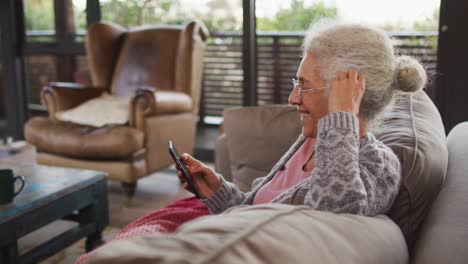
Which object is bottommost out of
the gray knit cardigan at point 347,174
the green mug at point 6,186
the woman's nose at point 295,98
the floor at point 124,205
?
the floor at point 124,205

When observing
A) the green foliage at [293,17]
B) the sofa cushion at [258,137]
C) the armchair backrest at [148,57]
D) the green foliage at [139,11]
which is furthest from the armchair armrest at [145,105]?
the green foliage at [139,11]

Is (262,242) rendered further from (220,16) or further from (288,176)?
(220,16)

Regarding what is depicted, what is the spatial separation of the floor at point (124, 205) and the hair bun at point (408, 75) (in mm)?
1689

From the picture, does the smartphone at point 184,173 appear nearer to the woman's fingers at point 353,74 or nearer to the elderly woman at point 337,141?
the elderly woman at point 337,141

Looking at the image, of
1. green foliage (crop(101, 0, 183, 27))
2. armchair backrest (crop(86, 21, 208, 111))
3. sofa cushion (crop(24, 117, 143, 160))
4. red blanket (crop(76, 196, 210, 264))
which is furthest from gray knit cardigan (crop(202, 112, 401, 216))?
green foliage (crop(101, 0, 183, 27))

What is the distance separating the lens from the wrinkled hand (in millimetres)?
993

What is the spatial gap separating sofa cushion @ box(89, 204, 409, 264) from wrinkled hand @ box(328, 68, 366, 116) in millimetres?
342

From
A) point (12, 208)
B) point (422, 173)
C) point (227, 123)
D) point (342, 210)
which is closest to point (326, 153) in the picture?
point (342, 210)

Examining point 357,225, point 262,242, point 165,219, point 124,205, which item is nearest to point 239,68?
point 124,205

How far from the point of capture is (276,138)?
1718 mm

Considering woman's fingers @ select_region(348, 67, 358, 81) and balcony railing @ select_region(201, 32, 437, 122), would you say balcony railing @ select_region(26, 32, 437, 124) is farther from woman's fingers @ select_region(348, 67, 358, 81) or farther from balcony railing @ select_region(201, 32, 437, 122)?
woman's fingers @ select_region(348, 67, 358, 81)

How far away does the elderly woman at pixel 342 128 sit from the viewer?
91 centimetres

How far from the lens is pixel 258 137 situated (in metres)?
1.74

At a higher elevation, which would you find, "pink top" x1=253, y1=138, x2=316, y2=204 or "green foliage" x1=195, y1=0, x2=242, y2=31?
"green foliage" x1=195, y1=0, x2=242, y2=31
